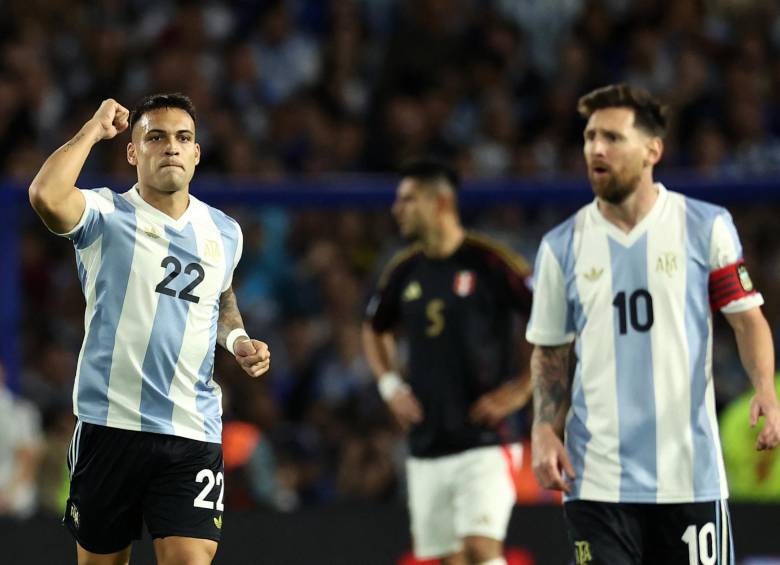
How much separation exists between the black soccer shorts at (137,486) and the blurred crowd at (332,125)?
144 inches

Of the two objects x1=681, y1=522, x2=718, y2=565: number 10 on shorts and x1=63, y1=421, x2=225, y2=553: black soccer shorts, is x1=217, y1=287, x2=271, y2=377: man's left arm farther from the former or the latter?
x1=681, y1=522, x2=718, y2=565: number 10 on shorts

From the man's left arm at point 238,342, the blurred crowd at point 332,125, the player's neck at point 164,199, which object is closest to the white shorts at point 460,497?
the blurred crowd at point 332,125

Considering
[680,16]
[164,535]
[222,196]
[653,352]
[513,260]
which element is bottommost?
[164,535]

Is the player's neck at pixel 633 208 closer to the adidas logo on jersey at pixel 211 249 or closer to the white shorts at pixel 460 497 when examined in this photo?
the adidas logo on jersey at pixel 211 249

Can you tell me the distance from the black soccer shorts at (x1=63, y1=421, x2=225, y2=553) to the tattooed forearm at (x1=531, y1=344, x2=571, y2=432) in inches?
43.9

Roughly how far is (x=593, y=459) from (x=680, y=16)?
308 inches

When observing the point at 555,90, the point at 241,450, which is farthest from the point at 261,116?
the point at 241,450

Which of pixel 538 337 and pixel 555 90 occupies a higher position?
pixel 555 90

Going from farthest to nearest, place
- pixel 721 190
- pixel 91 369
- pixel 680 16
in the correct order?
1. pixel 680 16
2. pixel 721 190
3. pixel 91 369

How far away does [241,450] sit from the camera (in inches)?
344

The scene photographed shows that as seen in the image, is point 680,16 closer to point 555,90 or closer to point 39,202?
point 555,90

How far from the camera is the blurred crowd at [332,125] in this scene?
936cm

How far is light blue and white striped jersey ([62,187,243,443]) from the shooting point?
4871 mm

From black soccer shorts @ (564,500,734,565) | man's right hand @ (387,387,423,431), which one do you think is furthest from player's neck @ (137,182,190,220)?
man's right hand @ (387,387,423,431)
